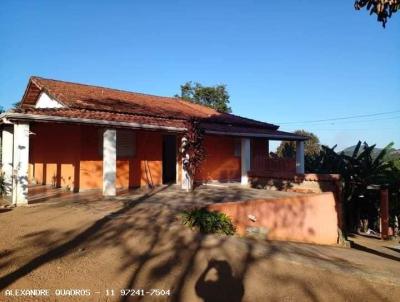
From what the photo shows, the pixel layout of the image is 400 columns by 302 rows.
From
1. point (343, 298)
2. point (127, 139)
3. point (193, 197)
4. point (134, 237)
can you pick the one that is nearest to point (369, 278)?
point (343, 298)

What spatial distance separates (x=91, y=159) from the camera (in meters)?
13.0

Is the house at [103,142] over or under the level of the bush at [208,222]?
over

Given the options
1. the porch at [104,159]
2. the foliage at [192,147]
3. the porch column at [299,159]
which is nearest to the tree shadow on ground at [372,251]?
the porch at [104,159]

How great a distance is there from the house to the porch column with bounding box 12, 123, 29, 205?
24 millimetres

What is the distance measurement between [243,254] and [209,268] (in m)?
0.82

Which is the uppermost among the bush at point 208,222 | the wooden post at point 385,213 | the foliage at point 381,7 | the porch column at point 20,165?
the foliage at point 381,7

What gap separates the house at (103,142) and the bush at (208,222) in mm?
4418

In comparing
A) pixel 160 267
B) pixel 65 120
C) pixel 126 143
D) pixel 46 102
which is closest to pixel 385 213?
pixel 126 143

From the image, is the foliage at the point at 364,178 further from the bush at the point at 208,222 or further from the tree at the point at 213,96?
the tree at the point at 213,96

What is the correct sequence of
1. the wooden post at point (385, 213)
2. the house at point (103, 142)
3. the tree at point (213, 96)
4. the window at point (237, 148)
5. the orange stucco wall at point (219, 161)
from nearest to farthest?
the house at point (103, 142), the wooden post at point (385, 213), the orange stucco wall at point (219, 161), the window at point (237, 148), the tree at point (213, 96)

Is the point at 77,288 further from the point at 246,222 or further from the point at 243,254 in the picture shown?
the point at 246,222

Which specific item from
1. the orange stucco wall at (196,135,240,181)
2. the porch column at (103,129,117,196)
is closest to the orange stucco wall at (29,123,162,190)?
the porch column at (103,129,117,196)

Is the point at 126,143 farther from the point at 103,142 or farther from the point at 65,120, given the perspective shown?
the point at 65,120

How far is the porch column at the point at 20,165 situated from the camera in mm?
9617
